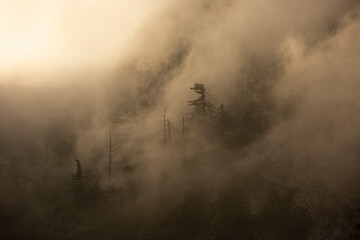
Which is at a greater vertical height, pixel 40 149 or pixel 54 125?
pixel 54 125

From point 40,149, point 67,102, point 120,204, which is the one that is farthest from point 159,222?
point 67,102

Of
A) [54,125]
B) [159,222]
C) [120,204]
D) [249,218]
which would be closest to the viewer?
[249,218]

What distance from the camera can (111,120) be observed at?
255ft

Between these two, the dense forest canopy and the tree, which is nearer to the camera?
the dense forest canopy

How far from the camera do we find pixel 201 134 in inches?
2494

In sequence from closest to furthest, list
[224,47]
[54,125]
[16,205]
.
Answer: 1. [16,205]
2. [54,125]
3. [224,47]

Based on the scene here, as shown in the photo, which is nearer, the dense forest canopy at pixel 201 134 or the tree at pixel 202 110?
the dense forest canopy at pixel 201 134

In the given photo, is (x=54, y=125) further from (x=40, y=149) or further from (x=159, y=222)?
(x=159, y=222)

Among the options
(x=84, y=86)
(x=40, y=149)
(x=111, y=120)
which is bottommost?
(x=40, y=149)

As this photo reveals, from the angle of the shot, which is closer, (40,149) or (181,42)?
(40,149)

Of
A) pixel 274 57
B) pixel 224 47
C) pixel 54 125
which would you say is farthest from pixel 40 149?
pixel 274 57

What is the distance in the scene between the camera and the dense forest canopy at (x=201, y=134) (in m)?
49.2

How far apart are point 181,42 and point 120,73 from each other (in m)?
20.5

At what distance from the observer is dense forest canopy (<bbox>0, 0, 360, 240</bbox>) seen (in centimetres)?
4922
